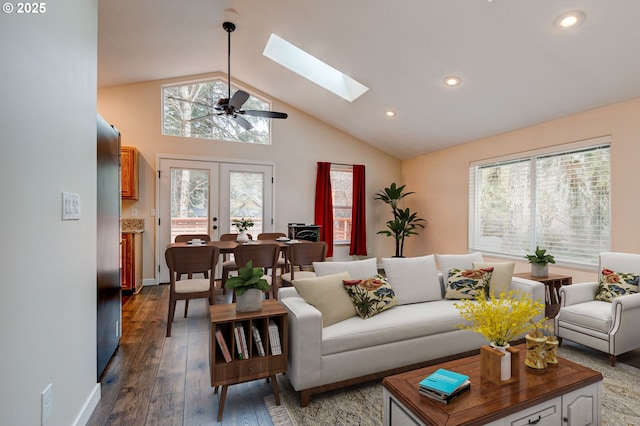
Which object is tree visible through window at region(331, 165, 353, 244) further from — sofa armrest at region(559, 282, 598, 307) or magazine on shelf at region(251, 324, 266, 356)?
magazine on shelf at region(251, 324, 266, 356)

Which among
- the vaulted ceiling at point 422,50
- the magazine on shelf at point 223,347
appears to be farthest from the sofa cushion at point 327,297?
the vaulted ceiling at point 422,50

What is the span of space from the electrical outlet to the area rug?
1100 millimetres

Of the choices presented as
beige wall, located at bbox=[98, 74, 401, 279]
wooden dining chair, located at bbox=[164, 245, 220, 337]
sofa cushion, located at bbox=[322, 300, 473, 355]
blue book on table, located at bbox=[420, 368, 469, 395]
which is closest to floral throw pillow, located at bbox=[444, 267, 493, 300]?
sofa cushion, located at bbox=[322, 300, 473, 355]

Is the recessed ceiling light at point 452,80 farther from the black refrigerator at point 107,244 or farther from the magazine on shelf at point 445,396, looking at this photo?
the black refrigerator at point 107,244

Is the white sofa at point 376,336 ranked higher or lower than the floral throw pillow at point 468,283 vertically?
lower

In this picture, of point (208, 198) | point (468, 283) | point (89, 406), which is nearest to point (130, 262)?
point (208, 198)

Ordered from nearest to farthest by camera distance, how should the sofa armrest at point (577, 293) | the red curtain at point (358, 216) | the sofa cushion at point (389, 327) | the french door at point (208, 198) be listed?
the sofa cushion at point (389, 327) → the sofa armrest at point (577, 293) → the french door at point (208, 198) → the red curtain at point (358, 216)

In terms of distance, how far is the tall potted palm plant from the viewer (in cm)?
593

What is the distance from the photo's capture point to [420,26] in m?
3.05

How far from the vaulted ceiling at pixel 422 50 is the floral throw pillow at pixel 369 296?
260cm

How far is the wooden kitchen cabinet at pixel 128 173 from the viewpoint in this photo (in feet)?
15.1

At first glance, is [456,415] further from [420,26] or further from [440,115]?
[440,115]

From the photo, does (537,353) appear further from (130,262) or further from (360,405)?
(130,262)

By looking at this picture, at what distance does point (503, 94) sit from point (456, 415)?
12.4 feet
